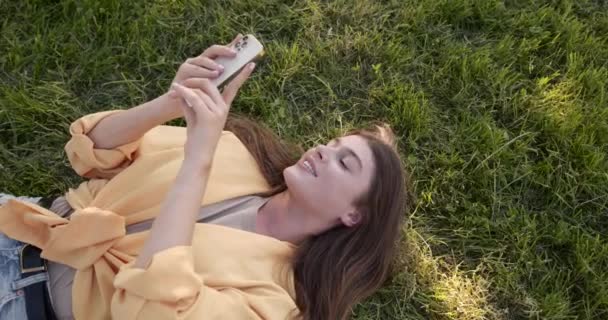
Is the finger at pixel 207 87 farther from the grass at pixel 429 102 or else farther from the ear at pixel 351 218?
the grass at pixel 429 102

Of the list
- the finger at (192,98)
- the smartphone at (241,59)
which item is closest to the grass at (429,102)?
the smartphone at (241,59)

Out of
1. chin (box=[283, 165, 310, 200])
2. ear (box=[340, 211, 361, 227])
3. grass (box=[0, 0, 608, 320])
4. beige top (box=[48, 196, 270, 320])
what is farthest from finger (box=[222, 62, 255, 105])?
grass (box=[0, 0, 608, 320])

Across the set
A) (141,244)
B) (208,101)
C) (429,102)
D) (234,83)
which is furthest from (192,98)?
(429,102)

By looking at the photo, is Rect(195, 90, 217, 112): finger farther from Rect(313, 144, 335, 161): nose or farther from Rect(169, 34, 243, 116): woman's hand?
Rect(313, 144, 335, 161): nose

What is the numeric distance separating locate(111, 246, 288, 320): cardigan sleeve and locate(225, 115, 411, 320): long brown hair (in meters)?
0.32

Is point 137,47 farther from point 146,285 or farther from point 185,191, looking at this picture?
point 146,285

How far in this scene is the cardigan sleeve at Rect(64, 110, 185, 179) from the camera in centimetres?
222

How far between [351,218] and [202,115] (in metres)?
0.66

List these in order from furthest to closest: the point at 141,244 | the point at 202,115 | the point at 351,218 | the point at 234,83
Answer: the point at 351,218
the point at 141,244
the point at 234,83
the point at 202,115

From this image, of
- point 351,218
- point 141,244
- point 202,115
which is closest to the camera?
point 202,115

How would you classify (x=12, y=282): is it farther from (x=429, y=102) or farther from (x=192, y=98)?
(x=429, y=102)

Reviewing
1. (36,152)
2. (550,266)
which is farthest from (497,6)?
(36,152)

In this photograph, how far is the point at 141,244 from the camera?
2.14 m

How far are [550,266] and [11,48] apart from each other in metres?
2.63
